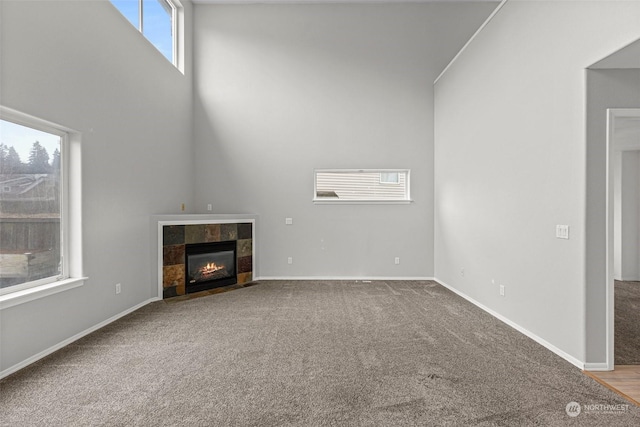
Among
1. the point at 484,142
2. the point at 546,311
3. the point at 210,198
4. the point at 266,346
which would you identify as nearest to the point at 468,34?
the point at 484,142

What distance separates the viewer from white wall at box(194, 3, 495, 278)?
5.51m

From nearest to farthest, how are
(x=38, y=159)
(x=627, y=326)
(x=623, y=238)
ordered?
(x=38, y=159), (x=627, y=326), (x=623, y=238)

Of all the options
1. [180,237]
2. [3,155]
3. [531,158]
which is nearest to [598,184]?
[531,158]

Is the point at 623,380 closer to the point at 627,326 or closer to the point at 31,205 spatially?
the point at 627,326

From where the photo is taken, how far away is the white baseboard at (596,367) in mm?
2305

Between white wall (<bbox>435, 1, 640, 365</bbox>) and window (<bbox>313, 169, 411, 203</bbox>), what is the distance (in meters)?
1.31

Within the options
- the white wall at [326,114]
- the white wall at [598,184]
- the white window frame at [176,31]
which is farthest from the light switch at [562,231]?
the white window frame at [176,31]

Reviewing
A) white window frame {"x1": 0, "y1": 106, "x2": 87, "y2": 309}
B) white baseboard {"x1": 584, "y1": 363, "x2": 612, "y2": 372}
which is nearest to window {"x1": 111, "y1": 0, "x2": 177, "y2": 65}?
white window frame {"x1": 0, "y1": 106, "x2": 87, "y2": 309}

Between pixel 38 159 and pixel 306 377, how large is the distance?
2954 millimetres

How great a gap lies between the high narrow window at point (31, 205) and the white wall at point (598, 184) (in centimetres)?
448

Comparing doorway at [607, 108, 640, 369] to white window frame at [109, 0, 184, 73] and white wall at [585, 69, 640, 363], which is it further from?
white window frame at [109, 0, 184, 73]

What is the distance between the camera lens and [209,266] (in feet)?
15.9

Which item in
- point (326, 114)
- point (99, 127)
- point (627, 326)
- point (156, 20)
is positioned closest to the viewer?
point (627, 326)

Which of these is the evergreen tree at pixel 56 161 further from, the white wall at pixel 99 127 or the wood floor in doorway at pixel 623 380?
the wood floor in doorway at pixel 623 380
